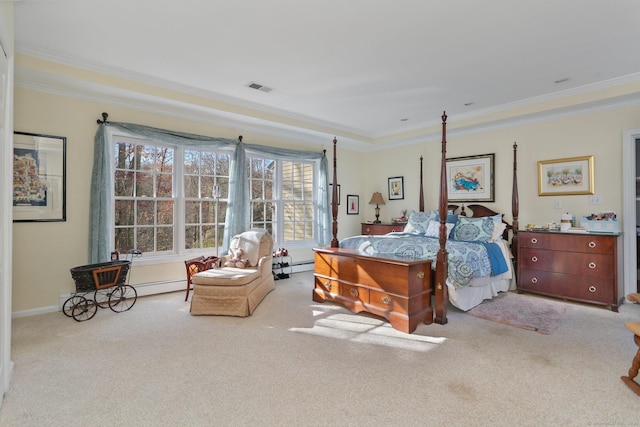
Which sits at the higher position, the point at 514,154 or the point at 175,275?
the point at 514,154

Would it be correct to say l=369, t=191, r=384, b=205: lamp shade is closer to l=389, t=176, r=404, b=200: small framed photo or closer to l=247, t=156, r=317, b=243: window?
l=389, t=176, r=404, b=200: small framed photo

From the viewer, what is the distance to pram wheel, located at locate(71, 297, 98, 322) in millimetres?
3467

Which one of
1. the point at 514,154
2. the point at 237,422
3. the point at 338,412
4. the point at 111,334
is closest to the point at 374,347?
the point at 338,412

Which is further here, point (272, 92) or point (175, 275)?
point (175, 275)

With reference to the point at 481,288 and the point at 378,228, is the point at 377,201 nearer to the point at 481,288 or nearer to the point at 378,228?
the point at 378,228

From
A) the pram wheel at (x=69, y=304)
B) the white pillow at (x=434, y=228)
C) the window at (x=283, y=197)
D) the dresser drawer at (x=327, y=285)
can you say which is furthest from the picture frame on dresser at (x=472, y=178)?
the pram wheel at (x=69, y=304)

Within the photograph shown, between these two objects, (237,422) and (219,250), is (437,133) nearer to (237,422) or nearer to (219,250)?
(219,250)

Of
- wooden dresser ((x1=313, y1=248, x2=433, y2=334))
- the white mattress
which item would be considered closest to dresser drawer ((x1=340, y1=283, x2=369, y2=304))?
wooden dresser ((x1=313, y1=248, x2=433, y2=334))

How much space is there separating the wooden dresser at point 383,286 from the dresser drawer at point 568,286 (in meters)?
1.92

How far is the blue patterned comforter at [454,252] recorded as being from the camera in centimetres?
359

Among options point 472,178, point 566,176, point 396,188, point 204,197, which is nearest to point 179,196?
point 204,197

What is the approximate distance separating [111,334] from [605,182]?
599 centimetres

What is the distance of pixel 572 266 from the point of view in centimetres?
404

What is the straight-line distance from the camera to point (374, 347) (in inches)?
110
